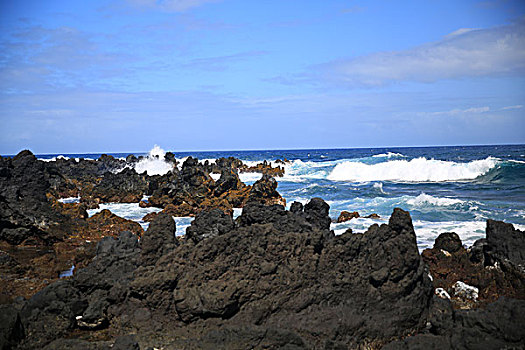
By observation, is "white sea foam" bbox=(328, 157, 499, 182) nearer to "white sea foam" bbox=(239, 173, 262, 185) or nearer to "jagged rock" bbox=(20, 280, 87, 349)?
"white sea foam" bbox=(239, 173, 262, 185)

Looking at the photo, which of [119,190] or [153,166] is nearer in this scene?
[119,190]

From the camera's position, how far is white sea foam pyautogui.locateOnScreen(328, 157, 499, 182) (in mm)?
37469

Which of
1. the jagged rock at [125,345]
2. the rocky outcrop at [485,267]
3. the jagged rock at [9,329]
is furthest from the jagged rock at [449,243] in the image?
the jagged rock at [9,329]

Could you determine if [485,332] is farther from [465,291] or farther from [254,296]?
[465,291]

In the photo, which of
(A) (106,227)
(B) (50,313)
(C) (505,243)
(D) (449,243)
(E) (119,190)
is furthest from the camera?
(E) (119,190)

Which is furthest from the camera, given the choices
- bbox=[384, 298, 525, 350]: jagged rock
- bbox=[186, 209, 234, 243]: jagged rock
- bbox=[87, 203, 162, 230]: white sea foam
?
bbox=[87, 203, 162, 230]: white sea foam

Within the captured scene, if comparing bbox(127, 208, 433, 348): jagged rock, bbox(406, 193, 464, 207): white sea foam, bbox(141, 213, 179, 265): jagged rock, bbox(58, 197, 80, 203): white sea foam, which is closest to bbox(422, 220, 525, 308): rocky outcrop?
bbox(127, 208, 433, 348): jagged rock

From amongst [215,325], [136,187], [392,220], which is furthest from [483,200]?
[215,325]

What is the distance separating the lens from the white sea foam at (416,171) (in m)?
37.5

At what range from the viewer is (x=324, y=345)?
15.5ft

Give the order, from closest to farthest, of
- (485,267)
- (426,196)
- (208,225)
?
(485,267) < (208,225) < (426,196)

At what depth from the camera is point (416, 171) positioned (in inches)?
1592

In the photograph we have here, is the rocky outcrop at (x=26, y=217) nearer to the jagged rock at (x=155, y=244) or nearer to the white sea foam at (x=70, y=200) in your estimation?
the jagged rock at (x=155, y=244)

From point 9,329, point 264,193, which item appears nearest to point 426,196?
point 264,193
